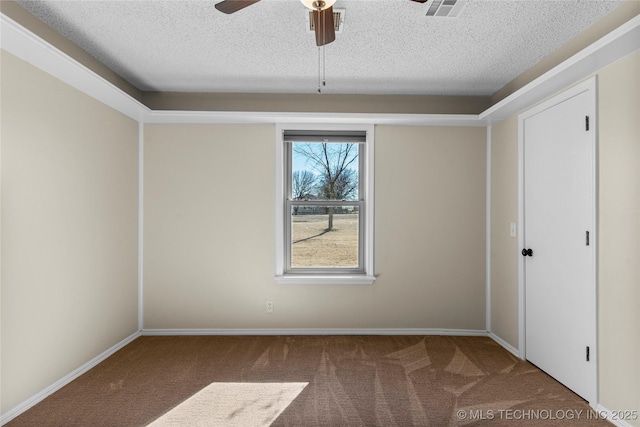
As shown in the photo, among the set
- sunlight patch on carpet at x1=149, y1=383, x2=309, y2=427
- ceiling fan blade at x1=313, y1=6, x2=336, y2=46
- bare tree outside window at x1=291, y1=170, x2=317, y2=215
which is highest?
ceiling fan blade at x1=313, y1=6, x2=336, y2=46

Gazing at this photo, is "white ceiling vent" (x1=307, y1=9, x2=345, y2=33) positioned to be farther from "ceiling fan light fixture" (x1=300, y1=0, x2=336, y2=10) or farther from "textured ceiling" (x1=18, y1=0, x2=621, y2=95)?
"ceiling fan light fixture" (x1=300, y1=0, x2=336, y2=10)

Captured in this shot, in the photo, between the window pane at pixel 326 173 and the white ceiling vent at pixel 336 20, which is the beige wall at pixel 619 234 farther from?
the window pane at pixel 326 173

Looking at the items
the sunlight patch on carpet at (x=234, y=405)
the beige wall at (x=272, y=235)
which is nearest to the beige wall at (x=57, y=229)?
the beige wall at (x=272, y=235)

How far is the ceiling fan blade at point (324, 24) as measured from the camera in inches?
74.7

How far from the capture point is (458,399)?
8.37 ft

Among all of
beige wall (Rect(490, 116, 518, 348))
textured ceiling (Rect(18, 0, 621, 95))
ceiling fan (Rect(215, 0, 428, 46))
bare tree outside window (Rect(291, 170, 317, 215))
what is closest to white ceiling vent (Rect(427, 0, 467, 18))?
textured ceiling (Rect(18, 0, 621, 95))

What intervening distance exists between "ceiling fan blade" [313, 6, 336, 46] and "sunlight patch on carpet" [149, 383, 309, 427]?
7.71 feet

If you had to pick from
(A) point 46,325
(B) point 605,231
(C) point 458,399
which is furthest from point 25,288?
(B) point 605,231

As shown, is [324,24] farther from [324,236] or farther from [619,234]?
[324,236]

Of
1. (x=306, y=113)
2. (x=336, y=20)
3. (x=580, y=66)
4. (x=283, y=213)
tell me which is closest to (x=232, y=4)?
(x=336, y=20)

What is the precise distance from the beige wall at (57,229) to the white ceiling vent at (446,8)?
2.63m

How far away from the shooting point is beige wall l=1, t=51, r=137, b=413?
2277mm

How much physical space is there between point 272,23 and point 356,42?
0.64 metres

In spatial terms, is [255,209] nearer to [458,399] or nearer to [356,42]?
[356,42]
